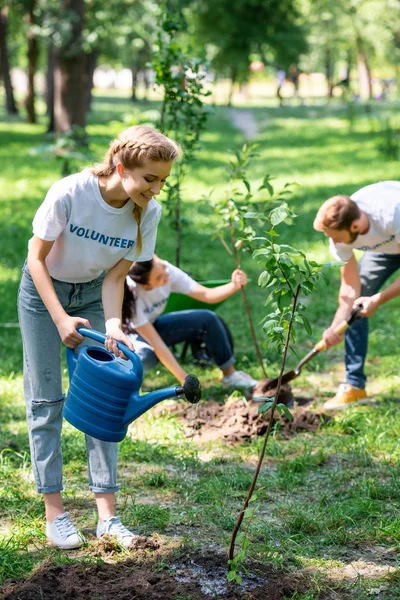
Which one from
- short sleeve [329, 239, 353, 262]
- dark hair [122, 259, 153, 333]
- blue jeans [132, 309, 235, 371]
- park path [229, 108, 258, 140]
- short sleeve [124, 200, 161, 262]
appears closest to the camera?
short sleeve [124, 200, 161, 262]

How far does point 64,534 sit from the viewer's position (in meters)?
2.93

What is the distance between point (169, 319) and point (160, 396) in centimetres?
212

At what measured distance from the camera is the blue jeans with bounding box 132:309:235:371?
4684 millimetres

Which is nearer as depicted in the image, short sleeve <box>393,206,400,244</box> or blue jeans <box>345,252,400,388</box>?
short sleeve <box>393,206,400,244</box>

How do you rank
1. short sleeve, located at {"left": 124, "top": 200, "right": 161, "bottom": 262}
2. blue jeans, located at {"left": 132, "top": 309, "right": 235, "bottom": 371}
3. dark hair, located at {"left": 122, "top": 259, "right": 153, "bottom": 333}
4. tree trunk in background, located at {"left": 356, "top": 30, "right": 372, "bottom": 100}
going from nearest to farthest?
short sleeve, located at {"left": 124, "top": 200, "right": 161, "bottom": 262} → dark hair, located at {"left": 122, "top": 259, "right": 153, "bottom": 333} → blue jeans, located at {"left": 132, "top": 309, "right": 235, "bottom": 371} → tree trunk in background, located at {"left": 356, "top": 30, "right": 372, "bottom": 100}

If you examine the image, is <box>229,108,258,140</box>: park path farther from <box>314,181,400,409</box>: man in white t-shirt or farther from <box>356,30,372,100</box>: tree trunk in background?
<box>314,181,400,409</box>: man in white t-shirt

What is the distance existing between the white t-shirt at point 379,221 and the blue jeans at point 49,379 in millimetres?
1673

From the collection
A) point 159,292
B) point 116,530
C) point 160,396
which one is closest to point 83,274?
point 160,396

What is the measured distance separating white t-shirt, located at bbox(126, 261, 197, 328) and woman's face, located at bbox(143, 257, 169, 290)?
4 centimetres

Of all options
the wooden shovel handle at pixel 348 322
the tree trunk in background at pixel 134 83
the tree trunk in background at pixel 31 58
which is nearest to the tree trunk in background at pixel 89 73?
the tree trunk in background at pixel 31 58

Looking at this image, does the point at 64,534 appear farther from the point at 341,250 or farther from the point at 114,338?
the point at 341,250

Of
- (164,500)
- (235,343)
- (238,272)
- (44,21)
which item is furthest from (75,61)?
(164,500)

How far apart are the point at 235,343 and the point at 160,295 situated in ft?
4.00

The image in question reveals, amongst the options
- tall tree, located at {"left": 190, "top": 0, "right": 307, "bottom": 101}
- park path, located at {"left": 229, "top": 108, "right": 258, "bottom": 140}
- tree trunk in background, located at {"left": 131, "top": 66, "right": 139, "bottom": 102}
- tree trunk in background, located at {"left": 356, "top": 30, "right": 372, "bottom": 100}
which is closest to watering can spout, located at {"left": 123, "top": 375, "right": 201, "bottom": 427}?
park path, located at {"left": 229, "top": 108, "right": 258, "bottom": 140}
